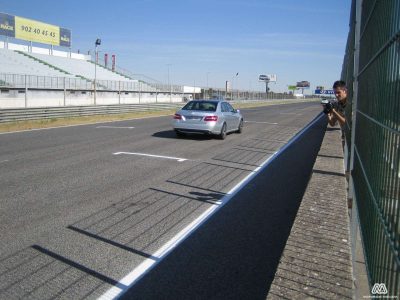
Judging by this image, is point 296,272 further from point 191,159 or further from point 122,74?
point 122,74

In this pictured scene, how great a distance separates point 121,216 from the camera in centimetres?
587

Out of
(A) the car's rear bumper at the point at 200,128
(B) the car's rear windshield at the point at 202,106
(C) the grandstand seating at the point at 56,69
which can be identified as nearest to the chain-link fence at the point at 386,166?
(A) the car's rear bumper at the point at 200,128

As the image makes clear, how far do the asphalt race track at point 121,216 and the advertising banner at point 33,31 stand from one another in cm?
5397

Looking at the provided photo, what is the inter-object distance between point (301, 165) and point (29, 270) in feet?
25.5

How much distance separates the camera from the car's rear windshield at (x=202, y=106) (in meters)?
15.8

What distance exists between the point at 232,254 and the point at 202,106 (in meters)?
11.6

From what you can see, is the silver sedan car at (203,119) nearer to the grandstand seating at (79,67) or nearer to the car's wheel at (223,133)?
the car's wheel at (223,133)

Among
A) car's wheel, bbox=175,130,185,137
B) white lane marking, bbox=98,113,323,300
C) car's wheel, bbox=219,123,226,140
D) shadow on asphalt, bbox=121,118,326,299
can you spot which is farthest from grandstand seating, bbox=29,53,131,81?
shadow on asphalt, bbox=121,118,326,299

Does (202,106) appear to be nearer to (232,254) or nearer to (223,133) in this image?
(223,133)

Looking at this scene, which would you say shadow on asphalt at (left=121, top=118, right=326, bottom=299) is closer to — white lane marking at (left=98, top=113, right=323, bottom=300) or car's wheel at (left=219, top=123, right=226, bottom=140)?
white lane marking at (left=98, top=113, right=323, bottom=300)

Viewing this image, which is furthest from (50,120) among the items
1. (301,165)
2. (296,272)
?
(296,272)

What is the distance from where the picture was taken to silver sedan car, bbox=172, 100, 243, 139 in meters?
15.2

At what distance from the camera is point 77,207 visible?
6293 millimetres
